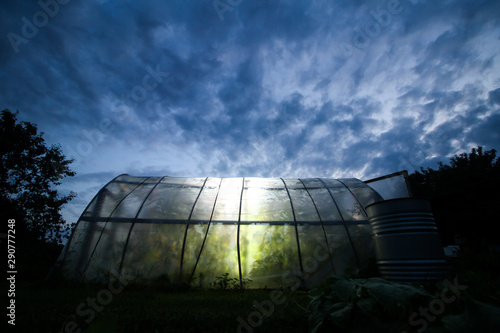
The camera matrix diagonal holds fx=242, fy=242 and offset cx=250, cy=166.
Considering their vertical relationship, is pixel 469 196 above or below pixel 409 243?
above

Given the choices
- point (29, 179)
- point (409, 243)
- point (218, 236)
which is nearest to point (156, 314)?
point (218, 236)

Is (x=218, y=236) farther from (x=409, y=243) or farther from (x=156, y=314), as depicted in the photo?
(x=409, y=243)

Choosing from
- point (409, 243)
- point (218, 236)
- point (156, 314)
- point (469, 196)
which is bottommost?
point (156, 314)

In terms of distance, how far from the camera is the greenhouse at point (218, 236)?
720 cm

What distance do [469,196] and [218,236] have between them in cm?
2411

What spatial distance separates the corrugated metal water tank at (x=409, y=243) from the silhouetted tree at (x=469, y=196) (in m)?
18.8

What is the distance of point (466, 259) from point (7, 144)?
26.2 m

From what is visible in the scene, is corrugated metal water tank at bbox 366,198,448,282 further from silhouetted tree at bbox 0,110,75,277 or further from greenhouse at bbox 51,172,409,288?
silhouetted tree at bbox 0,110,75,277

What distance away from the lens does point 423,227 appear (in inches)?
204

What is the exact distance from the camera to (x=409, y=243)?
16.7ft

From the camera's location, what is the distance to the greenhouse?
7203 mm

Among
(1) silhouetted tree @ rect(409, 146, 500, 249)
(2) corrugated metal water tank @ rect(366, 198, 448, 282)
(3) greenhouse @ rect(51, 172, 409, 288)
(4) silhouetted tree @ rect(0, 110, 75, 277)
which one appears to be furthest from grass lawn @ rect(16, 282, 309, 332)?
(1) silhouetted tree @ rect(409, 146, 500, 249)

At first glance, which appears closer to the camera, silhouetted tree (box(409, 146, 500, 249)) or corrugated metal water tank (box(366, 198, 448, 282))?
corrugated metal water tank (box(366, 198, 448, 282))

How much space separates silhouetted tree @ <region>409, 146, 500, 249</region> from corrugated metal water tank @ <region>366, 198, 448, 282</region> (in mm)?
18840
